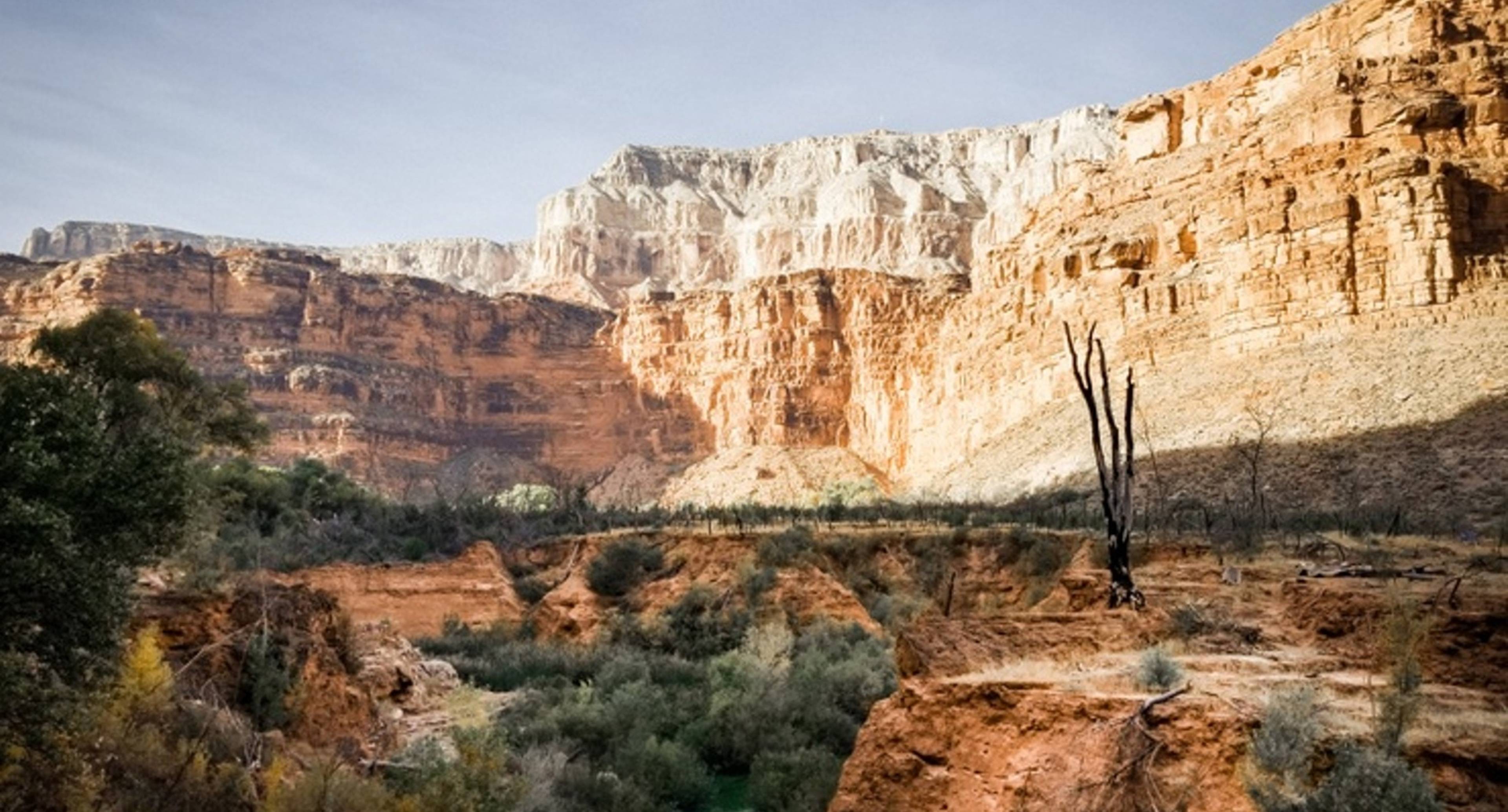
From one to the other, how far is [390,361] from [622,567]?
64.6 metres

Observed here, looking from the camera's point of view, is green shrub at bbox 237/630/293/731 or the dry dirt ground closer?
the dry dirt ground

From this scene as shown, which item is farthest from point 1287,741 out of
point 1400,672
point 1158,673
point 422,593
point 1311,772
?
point 422,593

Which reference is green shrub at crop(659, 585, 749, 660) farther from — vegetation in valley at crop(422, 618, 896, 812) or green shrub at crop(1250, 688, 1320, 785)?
green shrub at crop(1250, 688, 1320, 785)

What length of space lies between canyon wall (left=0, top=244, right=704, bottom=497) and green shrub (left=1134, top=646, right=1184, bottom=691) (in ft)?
253

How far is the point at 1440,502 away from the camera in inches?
1216

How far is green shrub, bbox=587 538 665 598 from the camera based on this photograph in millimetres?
32812

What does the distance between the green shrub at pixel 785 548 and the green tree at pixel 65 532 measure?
19129 mm

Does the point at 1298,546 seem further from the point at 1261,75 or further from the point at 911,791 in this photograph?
the point at 1261,75

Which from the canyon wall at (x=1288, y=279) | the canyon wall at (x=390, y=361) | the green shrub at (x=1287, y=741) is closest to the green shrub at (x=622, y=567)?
the canyon wall at (x=1288, y=279)

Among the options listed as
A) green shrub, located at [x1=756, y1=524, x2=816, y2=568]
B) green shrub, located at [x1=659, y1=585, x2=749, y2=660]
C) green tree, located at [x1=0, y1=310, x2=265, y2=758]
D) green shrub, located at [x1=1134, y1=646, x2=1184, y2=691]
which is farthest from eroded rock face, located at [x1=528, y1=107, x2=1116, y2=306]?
green shrub, located at [x1=1134, y1=646, x2=1184, y2=691]

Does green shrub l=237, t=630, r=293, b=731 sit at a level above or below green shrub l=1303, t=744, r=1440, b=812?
below

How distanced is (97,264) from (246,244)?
9018 centimetres

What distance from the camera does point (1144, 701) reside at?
6.75m

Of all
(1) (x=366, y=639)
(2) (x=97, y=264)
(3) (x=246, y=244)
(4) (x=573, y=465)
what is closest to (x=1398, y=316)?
(1) (x=366, y=639)
